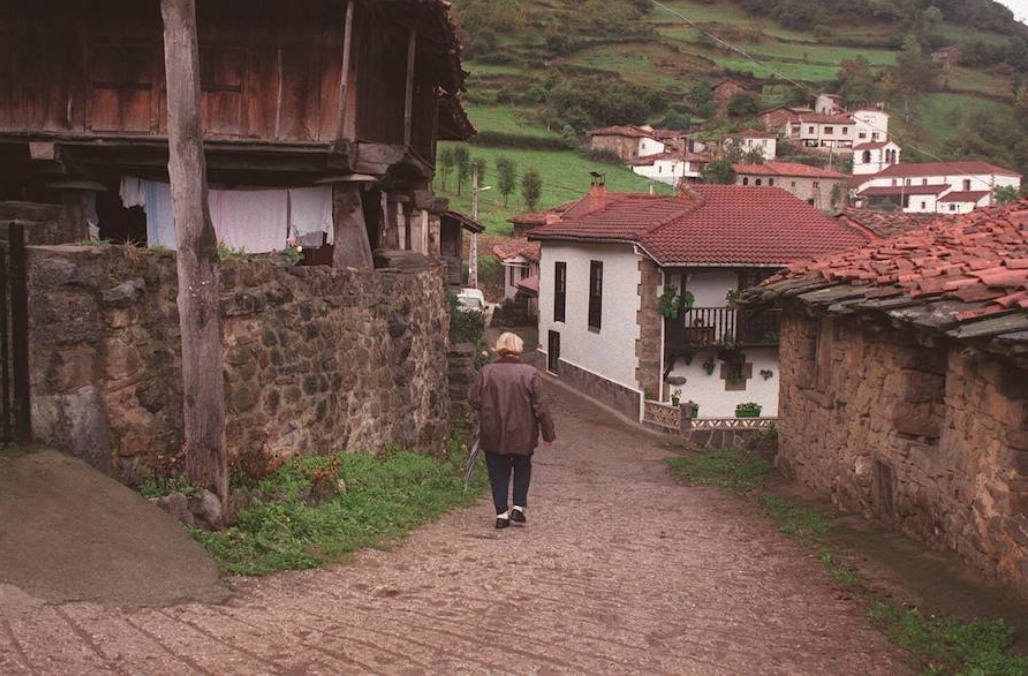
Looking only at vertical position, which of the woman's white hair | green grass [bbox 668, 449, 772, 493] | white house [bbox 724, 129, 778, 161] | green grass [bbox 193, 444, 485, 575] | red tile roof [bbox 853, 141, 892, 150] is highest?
red tile roof [bbox 853, 141, 892, 150]

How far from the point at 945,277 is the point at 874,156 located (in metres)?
90.4

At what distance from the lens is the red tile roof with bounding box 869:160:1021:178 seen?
75800mm

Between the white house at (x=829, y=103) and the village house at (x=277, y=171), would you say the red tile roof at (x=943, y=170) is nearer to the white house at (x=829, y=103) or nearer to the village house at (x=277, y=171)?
the white house at (x=829, y=103)

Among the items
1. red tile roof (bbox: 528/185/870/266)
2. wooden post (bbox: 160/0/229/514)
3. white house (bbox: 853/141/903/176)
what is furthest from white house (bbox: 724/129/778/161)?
wooden post (bbox: 160/0/229/514)

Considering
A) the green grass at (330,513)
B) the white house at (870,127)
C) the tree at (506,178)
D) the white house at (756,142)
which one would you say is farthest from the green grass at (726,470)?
the white house at (870,127)

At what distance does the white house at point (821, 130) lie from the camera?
92.1 m

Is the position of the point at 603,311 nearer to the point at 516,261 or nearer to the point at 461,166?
the point at 516,261

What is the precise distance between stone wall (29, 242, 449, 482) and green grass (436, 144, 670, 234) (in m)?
38.0

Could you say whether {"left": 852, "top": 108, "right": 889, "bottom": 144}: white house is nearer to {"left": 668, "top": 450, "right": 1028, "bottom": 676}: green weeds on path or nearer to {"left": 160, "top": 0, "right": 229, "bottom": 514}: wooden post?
{"left": 668, "top": 450, "right": 1028, "bottom": 676}: green weeds on path

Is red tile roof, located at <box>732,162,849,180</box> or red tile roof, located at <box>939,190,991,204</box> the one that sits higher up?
red tile roof, located at <box>732,162,849,180</box>

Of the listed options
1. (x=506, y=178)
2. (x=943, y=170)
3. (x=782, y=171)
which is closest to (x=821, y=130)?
(x=943, y=170)

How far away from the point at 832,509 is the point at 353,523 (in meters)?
4.81

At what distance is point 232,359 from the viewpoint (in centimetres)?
702

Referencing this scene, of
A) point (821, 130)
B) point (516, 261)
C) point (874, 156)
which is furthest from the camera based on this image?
point (821, 130)
